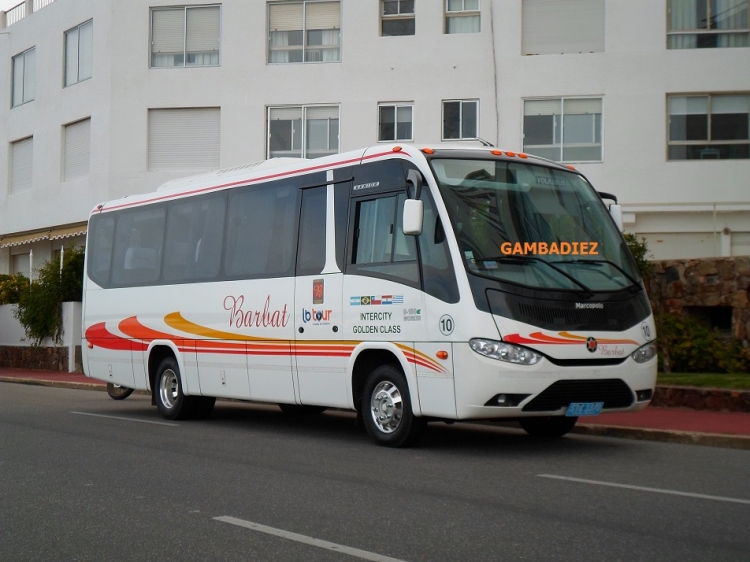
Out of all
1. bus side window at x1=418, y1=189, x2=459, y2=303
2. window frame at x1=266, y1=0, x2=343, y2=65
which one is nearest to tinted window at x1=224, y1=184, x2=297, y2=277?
bus side window at x1=418, y1=189, x2=459, y2=303

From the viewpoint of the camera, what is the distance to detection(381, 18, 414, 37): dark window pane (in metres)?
27.3

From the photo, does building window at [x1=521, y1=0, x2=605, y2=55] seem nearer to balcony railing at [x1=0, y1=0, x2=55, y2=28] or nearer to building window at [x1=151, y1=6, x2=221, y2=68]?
building window at [x1=151, y1=6, x2=221, y2=68]

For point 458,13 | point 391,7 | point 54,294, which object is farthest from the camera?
point 54,294

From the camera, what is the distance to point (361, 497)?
805cm

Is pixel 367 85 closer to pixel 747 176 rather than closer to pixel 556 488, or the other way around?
pixel 747 176

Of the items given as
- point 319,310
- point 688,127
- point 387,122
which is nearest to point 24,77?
point 387,122

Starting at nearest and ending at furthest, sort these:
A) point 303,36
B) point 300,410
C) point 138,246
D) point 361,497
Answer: point 361,497 < point 300,410 < point 138,246 < point 303,36

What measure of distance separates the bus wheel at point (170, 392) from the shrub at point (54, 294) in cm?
1422

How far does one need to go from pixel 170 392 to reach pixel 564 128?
46.8 ft

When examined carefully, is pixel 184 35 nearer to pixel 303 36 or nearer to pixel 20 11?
pixel 303 36

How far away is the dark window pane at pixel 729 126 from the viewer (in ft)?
82.9

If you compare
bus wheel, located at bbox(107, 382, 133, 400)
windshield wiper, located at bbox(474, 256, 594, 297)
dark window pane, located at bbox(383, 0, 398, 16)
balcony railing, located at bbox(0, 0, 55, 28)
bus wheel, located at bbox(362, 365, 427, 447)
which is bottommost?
bus wheel, located at bbox(107, 382, 133, 400)

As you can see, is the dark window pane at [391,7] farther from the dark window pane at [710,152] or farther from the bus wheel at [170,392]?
the bus wheel at [170,392]

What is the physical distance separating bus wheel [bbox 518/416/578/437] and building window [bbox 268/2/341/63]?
17318mm
